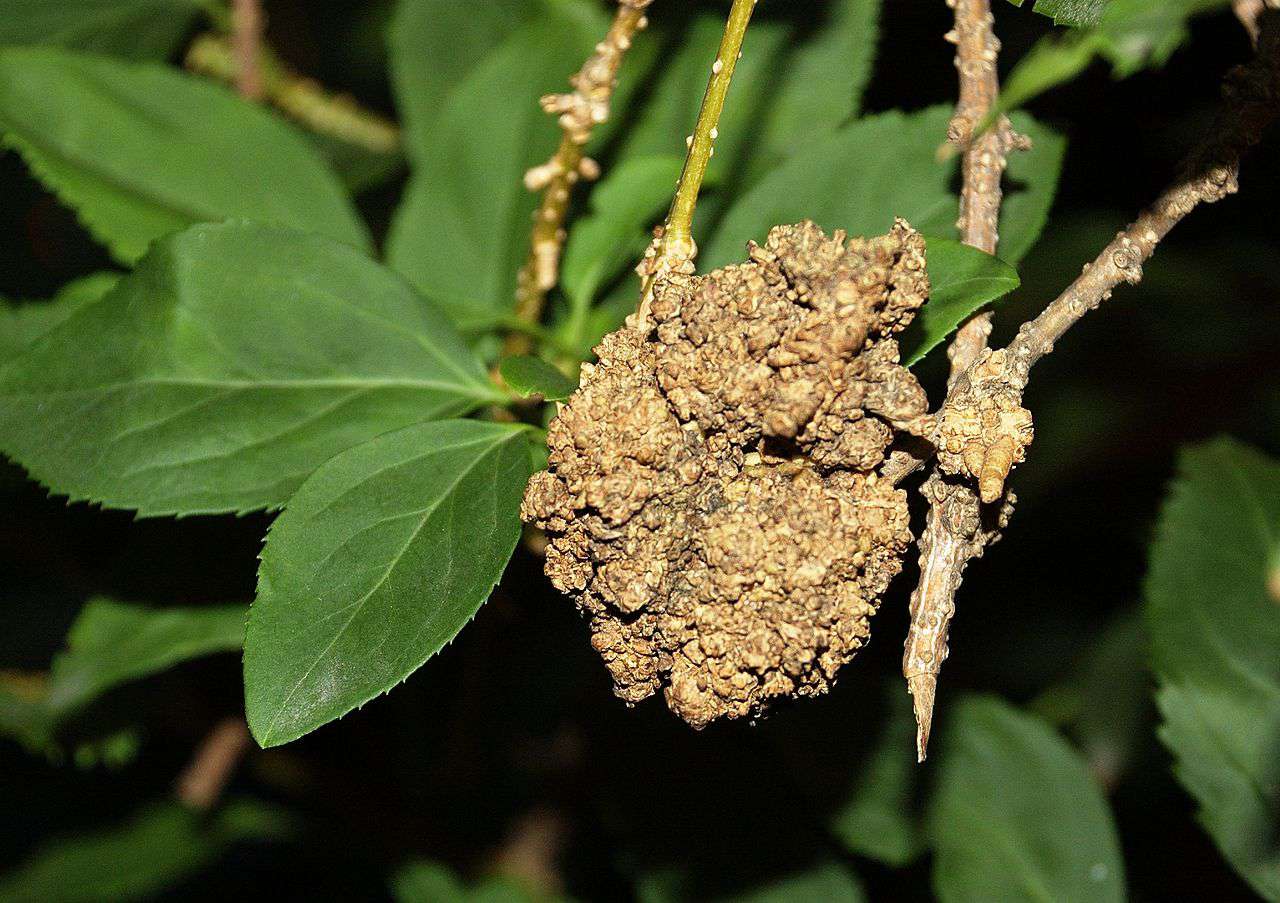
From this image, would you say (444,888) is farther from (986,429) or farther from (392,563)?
(986,429)

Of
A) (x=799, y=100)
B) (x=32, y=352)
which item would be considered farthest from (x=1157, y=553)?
(x=32, y=352)

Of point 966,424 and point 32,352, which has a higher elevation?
point 966,424

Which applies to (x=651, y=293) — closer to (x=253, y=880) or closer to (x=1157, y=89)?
(x=1157, y=89)

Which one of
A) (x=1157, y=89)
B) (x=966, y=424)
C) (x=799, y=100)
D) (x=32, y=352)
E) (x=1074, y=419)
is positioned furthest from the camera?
(x=1074, y=419)

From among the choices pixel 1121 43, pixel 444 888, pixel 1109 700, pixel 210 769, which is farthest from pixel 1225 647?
pixel 210 769

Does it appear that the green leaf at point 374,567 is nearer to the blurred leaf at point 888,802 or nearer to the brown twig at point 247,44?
the blurred leaf at point 888,802
